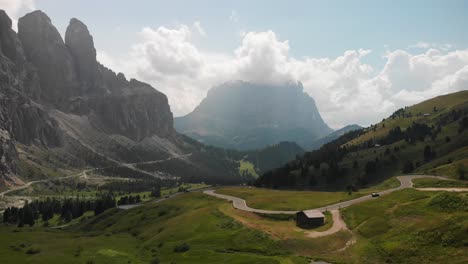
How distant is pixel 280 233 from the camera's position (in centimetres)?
8125

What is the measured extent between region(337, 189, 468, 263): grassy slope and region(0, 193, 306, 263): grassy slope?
14.4 meters

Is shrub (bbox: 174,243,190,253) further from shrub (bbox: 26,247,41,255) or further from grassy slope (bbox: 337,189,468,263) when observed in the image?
grassy slope (bbox: 337,189,468,263)

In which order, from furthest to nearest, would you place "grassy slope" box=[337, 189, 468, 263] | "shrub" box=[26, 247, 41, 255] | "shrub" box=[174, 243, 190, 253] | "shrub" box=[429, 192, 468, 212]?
"shrub" box=[26, 247, 41, 255]
"shrub" box=[174, 243, 190, 253]
"shrub" box=[429, 192, 468, 212]
"grassy slope" box=[337, 189, 468, 263]

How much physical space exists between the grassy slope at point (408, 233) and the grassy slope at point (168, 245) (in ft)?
47.2

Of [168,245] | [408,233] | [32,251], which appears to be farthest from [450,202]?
[32,251]

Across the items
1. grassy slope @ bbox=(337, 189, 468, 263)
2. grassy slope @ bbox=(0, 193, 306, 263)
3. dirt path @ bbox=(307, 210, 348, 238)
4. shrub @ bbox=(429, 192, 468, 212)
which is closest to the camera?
grassy slope @ bbox=(337, 189, 468, 263)

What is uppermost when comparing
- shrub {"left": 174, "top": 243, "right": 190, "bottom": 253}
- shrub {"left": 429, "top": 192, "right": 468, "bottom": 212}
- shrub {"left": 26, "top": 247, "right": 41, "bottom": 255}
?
shrub {"left": 429, "top": 192, "right": 468, "bottom": 212}

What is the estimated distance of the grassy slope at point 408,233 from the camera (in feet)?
201

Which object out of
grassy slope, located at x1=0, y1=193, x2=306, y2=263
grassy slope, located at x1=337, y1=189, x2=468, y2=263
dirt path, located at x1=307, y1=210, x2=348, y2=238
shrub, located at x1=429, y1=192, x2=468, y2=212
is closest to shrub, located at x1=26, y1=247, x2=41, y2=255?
grassy slope, located at x1=0, y1=193, x2=306, y2=263

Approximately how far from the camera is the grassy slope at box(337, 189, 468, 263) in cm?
6141

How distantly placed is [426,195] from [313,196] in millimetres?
38034

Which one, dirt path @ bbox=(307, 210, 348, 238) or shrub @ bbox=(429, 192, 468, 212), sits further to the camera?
dirt path @ bbox=(307, 210, 348, 238)

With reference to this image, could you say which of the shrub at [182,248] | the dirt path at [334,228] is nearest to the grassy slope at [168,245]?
the shrub at [182,248]

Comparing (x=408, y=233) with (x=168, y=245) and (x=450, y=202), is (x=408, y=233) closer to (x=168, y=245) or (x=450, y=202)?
(x=450, y=202)
